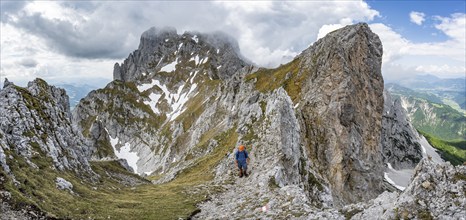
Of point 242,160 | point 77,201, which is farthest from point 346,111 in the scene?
point 77,201

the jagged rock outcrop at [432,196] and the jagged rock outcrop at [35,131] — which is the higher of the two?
the jagged rock outcrop at [35,131]

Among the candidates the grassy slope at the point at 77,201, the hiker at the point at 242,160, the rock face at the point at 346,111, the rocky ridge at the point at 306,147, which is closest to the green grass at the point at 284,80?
the rocky ridge at the point at 306,147

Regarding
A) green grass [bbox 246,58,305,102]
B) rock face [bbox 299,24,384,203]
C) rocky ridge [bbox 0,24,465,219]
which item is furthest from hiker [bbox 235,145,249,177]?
green grass [bbox 246,58,305,102]

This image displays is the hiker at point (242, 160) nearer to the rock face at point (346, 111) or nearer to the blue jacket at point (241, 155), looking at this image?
the blue jacket at point (241, 155)

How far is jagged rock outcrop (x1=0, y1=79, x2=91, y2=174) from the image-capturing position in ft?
96.0

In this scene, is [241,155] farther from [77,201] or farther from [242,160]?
[77,201]

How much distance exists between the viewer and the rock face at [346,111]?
70.2 m

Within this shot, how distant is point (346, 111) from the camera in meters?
73.6

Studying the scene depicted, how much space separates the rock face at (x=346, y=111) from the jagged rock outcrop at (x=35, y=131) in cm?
4124

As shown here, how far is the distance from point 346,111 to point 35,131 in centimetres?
5979

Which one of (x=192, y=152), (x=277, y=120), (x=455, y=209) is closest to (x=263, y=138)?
(x=277, y=120)

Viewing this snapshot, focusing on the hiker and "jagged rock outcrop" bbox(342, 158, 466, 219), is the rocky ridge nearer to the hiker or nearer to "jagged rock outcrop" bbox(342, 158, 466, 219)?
"jagged rock outcrop" bbox(342, 158, 466, 219)

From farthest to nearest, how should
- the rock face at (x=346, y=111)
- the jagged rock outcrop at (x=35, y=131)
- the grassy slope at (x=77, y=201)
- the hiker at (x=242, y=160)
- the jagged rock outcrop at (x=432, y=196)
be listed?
1. the rock face at (x=346, y=111)
2. the hiker at (x=242, y=160)
3. the jagged rock outcrop at (x=35, y=131)
4. the grassy slope at (x=77, y=201)
5. the jagged rock outcrop at (x=432, y=196)

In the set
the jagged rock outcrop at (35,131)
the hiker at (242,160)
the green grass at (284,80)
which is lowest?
the hiker at (242,160)
